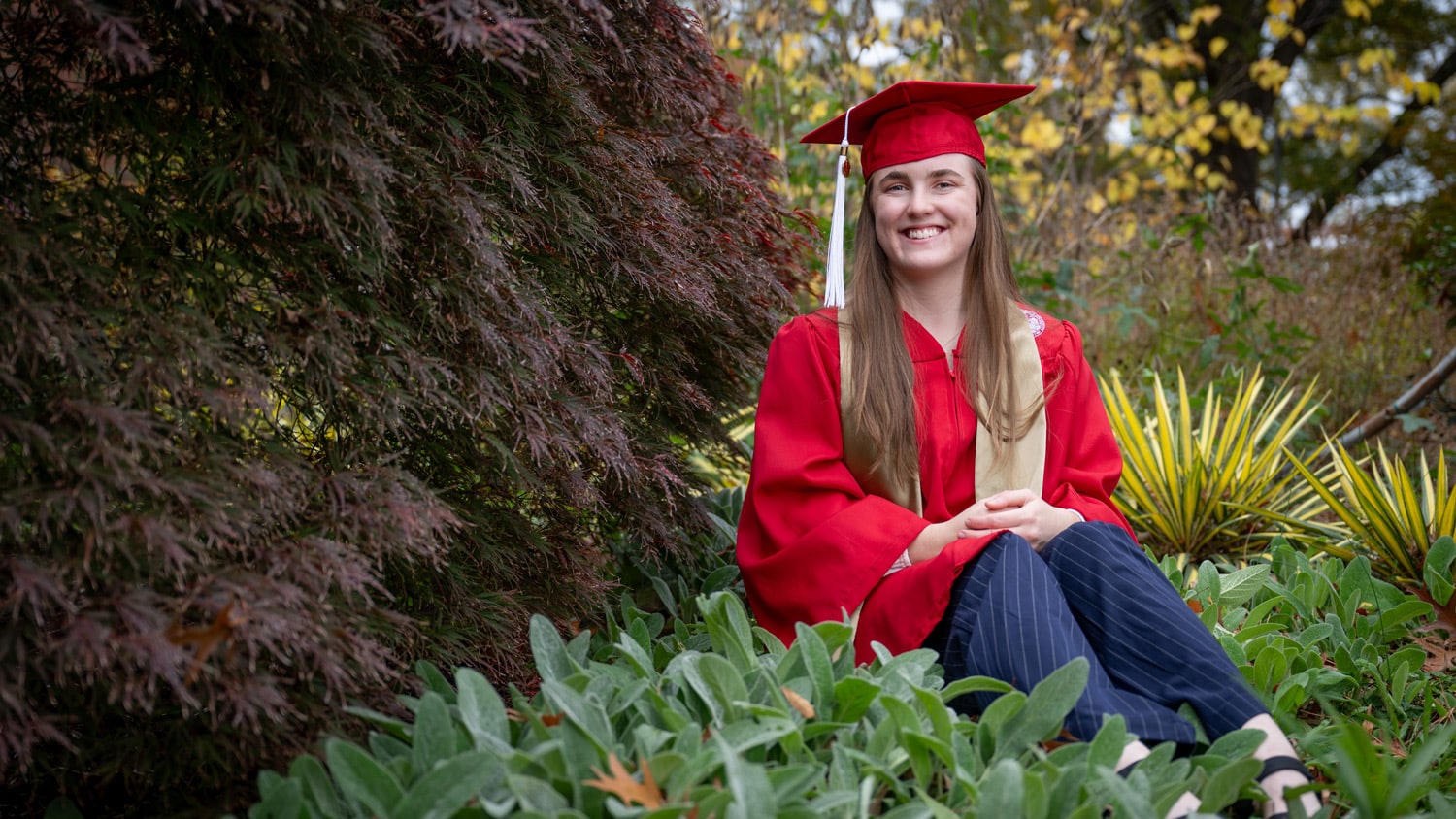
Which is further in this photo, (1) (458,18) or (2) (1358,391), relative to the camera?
(2) (1358,391)

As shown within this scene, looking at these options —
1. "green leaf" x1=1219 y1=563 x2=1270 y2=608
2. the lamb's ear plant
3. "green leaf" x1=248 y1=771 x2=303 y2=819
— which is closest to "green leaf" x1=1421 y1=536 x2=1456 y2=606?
"green leaf" x1=1219 y1=563 x2=1270 y2=608

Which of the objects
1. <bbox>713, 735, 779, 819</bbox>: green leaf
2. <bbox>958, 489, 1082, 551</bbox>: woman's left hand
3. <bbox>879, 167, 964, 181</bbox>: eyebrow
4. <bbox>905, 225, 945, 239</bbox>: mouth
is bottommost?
<bbox>713, 735, 779, 819</bbox>: green leaf

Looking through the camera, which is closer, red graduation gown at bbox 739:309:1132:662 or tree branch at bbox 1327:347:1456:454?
red graduation gown at bbox 739:309:1132:662

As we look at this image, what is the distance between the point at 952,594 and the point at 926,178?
3.41 ft

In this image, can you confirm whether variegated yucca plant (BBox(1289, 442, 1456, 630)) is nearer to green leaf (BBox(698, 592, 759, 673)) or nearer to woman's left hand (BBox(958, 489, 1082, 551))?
woman's left hand (BBox(958, 489, 1082, 551))

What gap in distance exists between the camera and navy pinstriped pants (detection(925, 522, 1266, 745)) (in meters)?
2.01

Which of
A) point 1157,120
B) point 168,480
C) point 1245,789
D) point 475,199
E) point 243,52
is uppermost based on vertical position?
point 1157,120

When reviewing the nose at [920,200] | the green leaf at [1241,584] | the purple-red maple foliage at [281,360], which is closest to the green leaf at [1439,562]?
the green leaf at [1241,584]

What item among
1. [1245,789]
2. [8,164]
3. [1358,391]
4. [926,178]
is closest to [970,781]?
[1245,789]

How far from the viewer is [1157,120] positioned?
8.21 m

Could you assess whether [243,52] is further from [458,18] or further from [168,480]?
[168,480]

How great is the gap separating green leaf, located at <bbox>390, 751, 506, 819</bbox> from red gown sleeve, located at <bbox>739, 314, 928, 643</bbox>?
Result: 91 centimetres

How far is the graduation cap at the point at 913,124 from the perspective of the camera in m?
2.57

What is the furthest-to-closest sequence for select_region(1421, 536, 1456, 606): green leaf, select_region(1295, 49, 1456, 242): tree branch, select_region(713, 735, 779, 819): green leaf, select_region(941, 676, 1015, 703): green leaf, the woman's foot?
select_region(1295, 49, 1456, 242): tree branch
select_region(1421, 536, 1456, 606): green leaf
select_region(941, 676, 1015, 703): green leaf
the woman's foot
select_region(713, 735, 779, 819): green leaf
